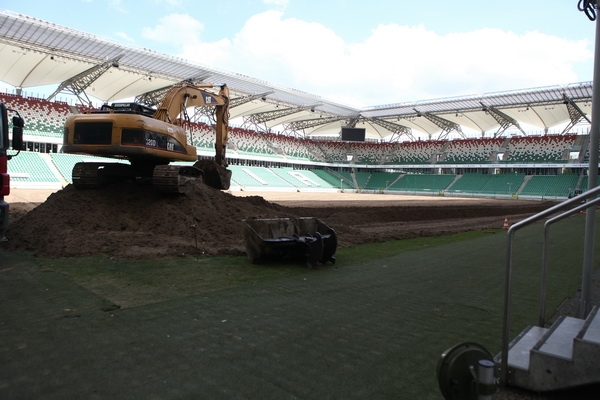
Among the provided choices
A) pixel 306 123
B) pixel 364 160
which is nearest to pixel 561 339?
pixel 306 123

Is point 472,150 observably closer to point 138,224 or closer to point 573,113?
point 573,113

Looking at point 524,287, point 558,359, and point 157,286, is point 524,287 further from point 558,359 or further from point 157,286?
point 157,286

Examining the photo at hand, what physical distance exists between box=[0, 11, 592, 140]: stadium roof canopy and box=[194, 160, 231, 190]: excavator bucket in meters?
28.1

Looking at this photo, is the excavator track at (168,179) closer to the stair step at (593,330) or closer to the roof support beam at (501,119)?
the stair step at (593,330)

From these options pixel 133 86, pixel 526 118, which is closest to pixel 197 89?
pixel 133 86

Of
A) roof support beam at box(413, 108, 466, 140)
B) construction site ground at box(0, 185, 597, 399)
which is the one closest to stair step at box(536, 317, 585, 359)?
construction site ground at box(0, 185, 597, 399)

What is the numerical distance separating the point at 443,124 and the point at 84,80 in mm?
52101

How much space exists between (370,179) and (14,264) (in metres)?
72.6

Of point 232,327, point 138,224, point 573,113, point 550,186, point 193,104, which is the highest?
point 573,113

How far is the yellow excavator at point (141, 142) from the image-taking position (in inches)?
412

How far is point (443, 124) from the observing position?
220 ft

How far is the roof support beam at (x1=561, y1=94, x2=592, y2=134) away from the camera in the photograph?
48.8 m

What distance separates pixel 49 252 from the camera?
8.17 metres

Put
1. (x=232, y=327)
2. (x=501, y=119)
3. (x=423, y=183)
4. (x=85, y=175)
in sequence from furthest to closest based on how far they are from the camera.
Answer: (x=423, y=183) → (x=501, y=119) → (x=85, y=175) → (x=232, y=327)
